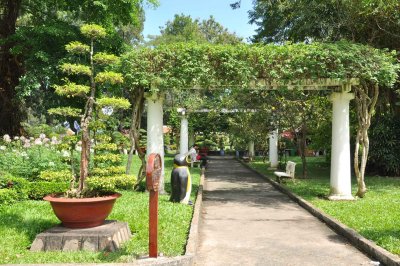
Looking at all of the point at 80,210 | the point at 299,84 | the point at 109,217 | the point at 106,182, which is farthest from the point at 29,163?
the point at 299,84

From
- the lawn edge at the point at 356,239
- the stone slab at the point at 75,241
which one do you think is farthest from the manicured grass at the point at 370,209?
the stone slab at the point at 75,241

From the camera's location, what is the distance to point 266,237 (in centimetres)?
734

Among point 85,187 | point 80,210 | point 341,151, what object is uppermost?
point 341,151

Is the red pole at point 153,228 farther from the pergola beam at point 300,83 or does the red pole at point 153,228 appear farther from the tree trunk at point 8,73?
the tree trunk at point 8,73

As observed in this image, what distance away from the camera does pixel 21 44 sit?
16062mm

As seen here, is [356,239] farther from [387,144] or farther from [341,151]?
[387,144]

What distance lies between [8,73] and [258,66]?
480 inches

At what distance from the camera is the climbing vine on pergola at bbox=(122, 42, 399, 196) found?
1038 centimetres

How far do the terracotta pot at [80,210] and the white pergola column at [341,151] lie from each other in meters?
6.86

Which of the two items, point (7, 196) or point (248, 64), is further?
point (248, 64)

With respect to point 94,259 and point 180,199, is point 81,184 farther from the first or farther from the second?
point 180,199

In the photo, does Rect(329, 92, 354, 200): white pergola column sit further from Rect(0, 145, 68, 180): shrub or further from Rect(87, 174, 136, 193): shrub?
Rect(0, 145, 68, 180): shrub

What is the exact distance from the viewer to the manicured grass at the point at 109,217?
5.42m

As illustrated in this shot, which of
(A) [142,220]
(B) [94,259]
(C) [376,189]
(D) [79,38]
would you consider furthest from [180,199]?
(D) [79,38]
